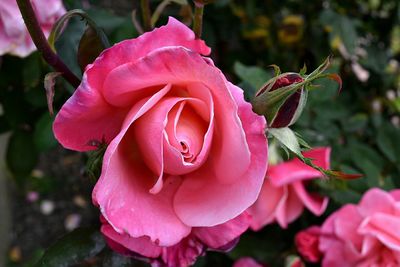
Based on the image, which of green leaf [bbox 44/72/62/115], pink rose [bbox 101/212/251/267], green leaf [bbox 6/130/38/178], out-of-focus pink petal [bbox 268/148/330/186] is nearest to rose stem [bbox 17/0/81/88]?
green leaf [bbox 44/72/62/115]

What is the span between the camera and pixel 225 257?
0.88m

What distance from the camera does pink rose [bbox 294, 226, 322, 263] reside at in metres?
0.67

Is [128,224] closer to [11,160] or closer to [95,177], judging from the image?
[95,177]

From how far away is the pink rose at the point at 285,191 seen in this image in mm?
642

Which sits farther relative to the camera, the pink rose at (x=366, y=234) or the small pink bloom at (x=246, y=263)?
the small pink bloom at (x=246, y=263)

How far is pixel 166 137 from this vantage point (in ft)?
1.20

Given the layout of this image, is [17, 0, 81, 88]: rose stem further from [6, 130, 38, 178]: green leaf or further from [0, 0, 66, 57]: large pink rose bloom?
[6, 130, 38, 178]: green leaf

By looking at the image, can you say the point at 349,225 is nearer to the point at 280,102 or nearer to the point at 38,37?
the point at 280,102

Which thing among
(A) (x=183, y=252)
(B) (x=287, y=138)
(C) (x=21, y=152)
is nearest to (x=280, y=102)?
(B) (x=287, y=138)

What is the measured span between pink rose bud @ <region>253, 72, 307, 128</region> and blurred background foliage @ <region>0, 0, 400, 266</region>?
179 millimetres

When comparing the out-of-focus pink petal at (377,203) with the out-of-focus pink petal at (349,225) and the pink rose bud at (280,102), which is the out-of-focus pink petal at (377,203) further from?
the pink rose bud at (280,102)

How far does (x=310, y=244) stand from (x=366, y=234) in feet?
0.26

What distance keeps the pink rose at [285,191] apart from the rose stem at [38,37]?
11.6 inches

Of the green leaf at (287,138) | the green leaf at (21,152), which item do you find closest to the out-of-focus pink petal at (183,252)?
the green leaf at (287,138)
